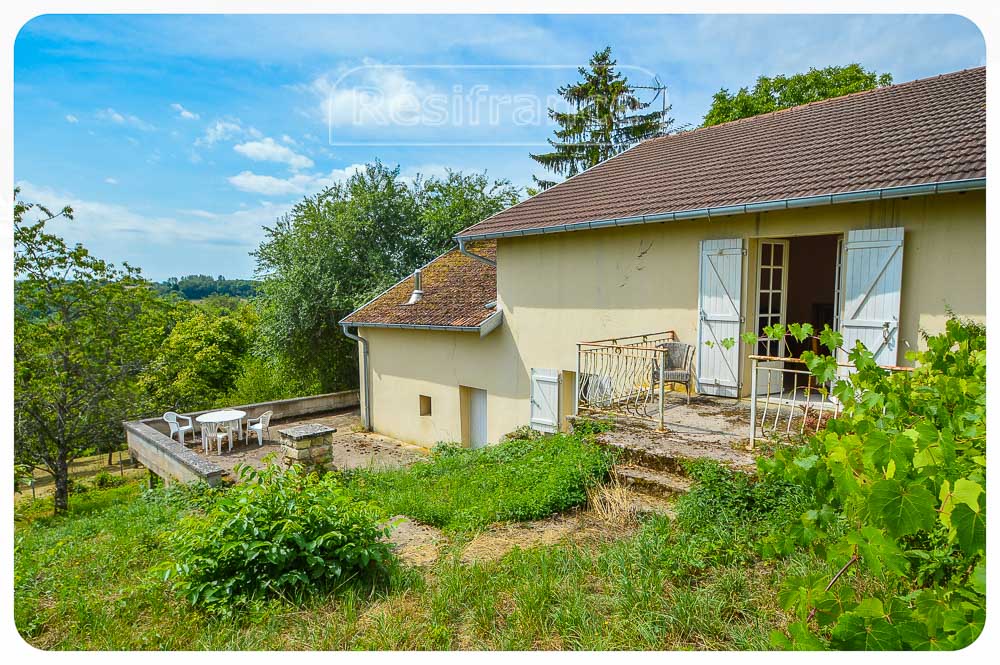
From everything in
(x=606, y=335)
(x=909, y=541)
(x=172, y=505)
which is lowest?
(x=172, y=505)

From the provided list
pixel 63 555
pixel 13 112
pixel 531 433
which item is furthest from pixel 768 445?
pixel 63 555

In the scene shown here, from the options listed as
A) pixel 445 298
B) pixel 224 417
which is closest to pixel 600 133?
pixel 445 298

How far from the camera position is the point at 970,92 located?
22.0 feet

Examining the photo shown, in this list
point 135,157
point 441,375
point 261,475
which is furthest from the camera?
point 441,375

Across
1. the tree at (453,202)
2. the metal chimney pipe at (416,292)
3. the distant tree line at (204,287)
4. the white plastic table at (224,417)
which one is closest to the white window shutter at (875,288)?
the metal chimney pipe at (416,292)

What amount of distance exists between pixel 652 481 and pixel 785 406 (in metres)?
2.73

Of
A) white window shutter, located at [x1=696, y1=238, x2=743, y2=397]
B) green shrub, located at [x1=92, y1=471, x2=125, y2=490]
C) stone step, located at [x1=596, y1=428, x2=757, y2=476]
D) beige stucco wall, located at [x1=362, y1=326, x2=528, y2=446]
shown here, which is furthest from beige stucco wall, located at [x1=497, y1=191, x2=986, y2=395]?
green shrub, located at [x1=92, y1=471, x2=125, y2=490]

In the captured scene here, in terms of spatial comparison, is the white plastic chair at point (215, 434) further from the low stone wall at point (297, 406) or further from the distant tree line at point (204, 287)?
the distant tree line at point (204, 287)

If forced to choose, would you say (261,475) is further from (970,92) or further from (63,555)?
(970,92)

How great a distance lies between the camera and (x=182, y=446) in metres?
8.70

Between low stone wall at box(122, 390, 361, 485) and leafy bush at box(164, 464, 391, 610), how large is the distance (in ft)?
12.9

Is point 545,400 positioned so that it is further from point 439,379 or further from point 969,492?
point 969,492

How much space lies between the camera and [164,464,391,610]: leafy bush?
10.8ft
